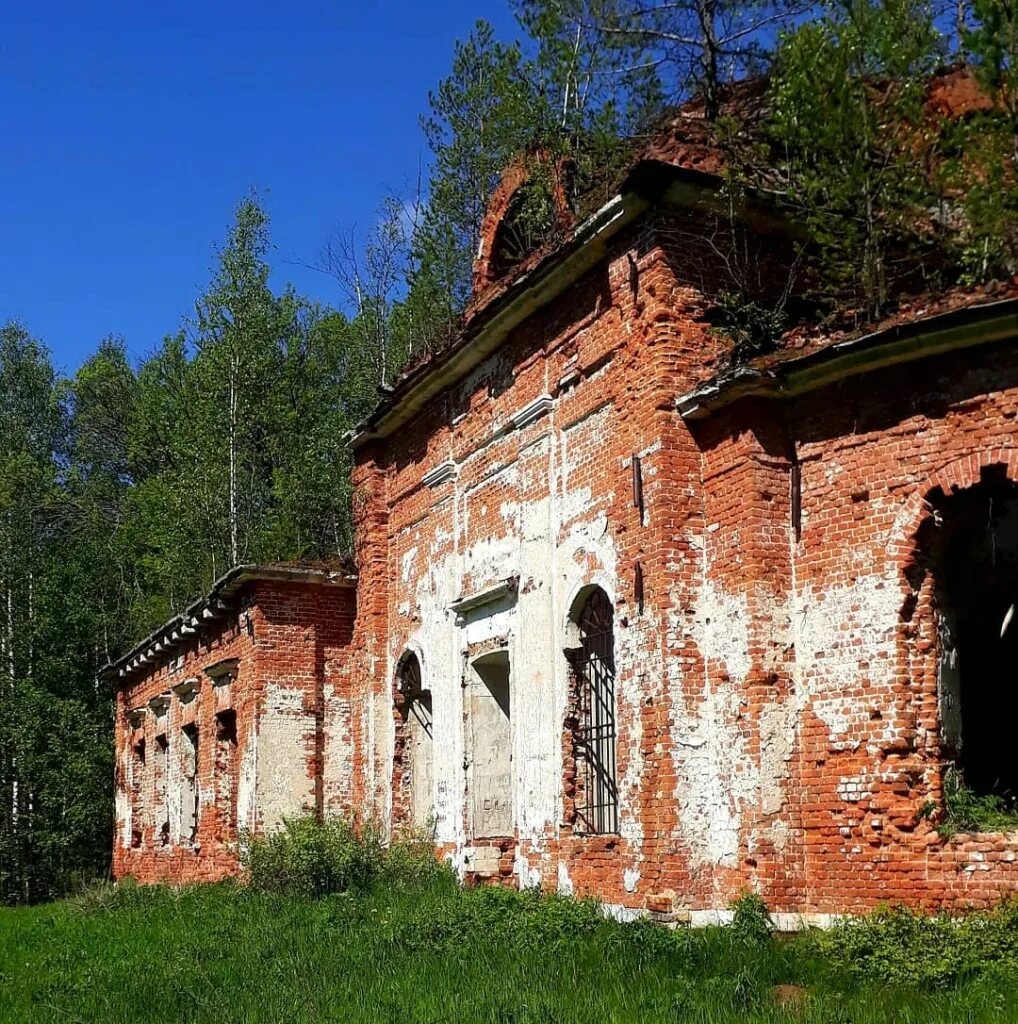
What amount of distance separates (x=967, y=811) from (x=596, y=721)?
154 inches

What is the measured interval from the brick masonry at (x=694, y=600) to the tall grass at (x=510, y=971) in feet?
2.05

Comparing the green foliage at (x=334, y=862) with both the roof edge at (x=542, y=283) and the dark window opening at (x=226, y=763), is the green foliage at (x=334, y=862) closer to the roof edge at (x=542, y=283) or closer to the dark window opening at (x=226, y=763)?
the dark window opening at (x=226, y=763)

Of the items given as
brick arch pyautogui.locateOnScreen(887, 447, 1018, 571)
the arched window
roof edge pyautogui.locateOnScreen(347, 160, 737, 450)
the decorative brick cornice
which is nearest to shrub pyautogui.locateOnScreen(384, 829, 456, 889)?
the arched window

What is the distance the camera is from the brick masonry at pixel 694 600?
9344mm

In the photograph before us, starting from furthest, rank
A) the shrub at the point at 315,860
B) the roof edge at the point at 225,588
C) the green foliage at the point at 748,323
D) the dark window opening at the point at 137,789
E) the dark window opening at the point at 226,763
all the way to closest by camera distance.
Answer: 1. the dark window opening at the point at 137,789
2. the dark window opening at the point at 226,763
3. the roof edge at the point at 225,588
4. the shrub at the point at 315,860
5. the green foliage at the point at 748,323

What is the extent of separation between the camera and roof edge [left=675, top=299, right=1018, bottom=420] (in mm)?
8844

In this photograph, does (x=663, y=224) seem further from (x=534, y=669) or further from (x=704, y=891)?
(x=704, y=891)

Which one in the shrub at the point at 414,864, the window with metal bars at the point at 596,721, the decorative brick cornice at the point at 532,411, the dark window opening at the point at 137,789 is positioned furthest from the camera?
the dark window opening at the point at 137,789

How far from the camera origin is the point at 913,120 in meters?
11.1

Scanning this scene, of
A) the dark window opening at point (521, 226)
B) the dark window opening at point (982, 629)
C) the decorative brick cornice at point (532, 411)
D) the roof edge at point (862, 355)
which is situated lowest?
the dark window opening at point (982, 629)

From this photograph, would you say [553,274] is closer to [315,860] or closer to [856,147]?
[856,147]

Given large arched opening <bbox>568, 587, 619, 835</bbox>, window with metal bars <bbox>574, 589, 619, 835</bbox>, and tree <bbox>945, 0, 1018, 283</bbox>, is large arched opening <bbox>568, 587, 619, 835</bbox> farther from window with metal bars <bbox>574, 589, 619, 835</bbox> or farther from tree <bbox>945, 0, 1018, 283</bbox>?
tree <bbox>945, 0, 1018, 283</bbox>

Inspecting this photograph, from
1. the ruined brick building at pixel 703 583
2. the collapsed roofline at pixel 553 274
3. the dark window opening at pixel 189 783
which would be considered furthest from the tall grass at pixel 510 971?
the dark window opening at pixel 189 783

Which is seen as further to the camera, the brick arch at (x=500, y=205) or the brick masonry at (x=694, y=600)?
the brick arch at (x=500, y=205)
